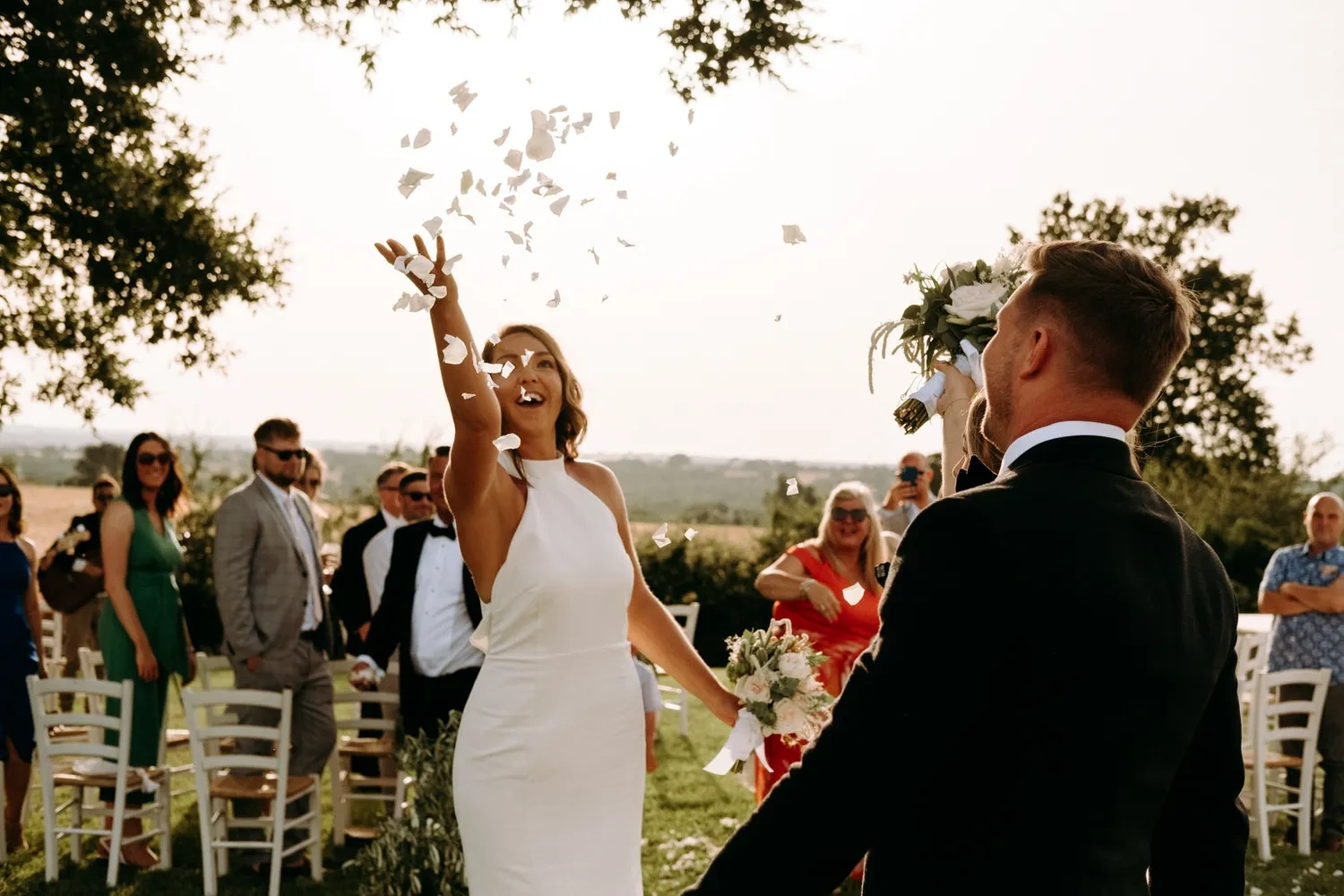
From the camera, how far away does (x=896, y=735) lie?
154 cm

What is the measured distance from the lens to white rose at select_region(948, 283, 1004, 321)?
9.30 feet

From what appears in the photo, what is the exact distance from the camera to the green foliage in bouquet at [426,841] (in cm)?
555

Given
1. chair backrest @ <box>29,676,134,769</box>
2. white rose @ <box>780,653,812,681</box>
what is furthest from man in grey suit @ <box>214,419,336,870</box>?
white rose @ <box>780,653,812,681</box>

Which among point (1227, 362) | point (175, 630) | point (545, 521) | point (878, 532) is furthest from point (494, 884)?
point (1227, 362)

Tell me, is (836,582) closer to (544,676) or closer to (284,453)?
(284,453)

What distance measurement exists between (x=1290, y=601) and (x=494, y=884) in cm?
684

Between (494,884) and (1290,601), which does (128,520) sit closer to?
(494,884)

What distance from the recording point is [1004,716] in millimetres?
1598

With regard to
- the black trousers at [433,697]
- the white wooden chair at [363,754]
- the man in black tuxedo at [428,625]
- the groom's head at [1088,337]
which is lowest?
the white wooden chair at [363,754]

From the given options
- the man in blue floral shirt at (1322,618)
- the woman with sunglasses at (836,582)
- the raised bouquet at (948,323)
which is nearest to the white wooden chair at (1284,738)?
the man in blue floral shirt at (1322,618)

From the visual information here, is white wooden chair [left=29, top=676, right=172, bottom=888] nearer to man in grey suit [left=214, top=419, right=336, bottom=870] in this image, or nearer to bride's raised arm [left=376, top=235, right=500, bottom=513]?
man in grey suit [left=214, top=419, right=336, bottom=870]

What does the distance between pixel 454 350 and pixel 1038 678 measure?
6.10 feet

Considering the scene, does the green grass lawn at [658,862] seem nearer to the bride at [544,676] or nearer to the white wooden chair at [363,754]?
the white wooden chair at [363,754]

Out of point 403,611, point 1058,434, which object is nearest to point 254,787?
point 403,611
